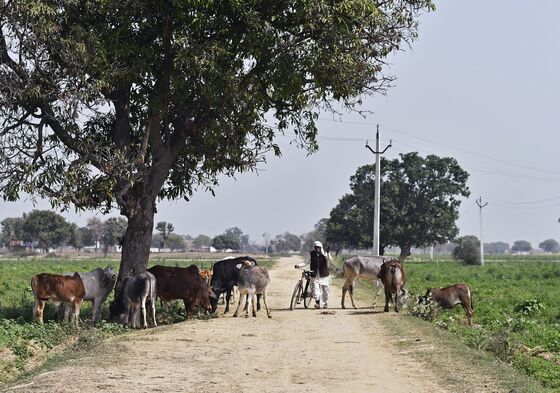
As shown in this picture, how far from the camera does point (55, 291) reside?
1894 cm

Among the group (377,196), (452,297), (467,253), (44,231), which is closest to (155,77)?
(452,297)

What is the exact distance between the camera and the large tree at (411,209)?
78.2 m

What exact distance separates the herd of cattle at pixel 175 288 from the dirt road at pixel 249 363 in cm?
125

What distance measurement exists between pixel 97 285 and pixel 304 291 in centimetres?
622

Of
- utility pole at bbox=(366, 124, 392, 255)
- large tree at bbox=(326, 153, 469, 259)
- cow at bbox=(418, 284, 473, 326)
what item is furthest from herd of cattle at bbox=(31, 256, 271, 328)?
large tree at bbox=(326, 153, 469, 259)

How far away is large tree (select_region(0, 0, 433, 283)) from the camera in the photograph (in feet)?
59.9

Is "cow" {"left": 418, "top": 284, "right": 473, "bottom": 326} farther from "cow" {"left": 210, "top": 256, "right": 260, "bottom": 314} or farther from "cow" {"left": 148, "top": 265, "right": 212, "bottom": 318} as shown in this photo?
"cow" {"left": 148, "top": 265, "right": 212, "bottom": 318}

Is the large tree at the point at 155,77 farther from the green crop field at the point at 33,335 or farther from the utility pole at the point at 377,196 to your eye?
the utility pole at the point at 377,196

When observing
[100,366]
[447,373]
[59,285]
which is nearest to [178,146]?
[59,285]

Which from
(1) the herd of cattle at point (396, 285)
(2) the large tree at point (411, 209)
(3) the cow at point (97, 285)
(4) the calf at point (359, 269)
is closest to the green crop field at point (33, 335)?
(3) the cow at point (97, 285)

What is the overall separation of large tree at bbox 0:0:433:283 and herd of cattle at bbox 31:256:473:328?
42.4 inches

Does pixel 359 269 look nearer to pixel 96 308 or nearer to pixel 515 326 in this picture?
pixel 515 326

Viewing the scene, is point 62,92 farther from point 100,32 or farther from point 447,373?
point 447,373

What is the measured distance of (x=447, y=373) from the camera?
12438 millimetres
